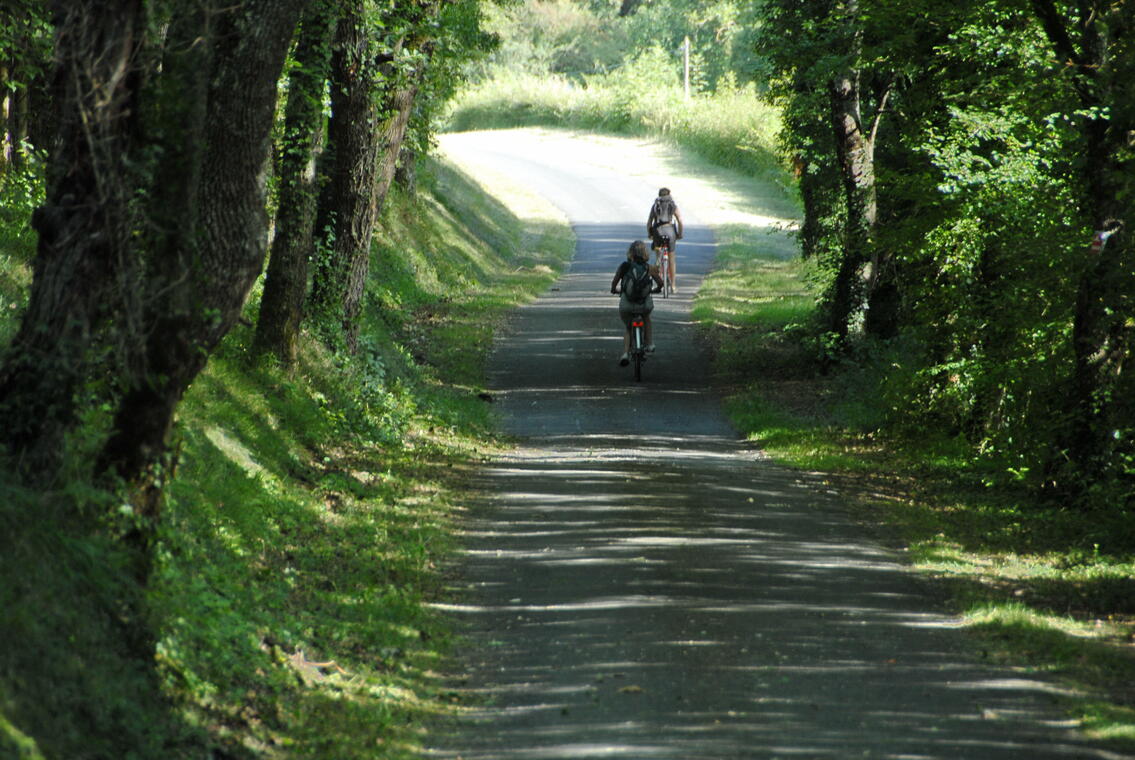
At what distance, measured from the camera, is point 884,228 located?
55.5 ft

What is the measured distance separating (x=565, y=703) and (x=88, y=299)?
11.3 feet

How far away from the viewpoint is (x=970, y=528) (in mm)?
13008

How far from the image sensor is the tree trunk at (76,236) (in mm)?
7301

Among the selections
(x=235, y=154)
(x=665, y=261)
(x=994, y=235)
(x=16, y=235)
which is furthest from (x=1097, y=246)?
(x=665, y=261)

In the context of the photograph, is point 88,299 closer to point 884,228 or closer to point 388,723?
point 388,723

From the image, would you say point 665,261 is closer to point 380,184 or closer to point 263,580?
point 380,184

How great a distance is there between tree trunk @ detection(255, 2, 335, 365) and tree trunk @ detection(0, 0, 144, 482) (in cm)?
720

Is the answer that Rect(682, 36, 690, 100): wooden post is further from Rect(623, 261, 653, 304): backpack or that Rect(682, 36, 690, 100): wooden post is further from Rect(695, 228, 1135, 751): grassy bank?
Rect(623, 261, 653, 304): backpack

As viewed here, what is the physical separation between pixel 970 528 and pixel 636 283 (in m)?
8.57

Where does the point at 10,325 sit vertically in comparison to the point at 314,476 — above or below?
above

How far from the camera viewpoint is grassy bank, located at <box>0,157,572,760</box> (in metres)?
6.33

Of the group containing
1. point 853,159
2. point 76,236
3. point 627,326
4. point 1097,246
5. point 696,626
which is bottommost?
→ point 696,626

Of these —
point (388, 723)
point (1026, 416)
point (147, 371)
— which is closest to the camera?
point (147, 371)

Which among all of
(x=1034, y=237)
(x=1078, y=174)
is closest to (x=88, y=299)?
(x=1034, y=237)
